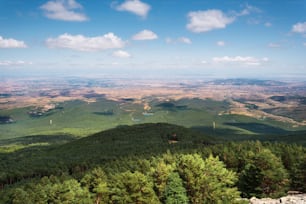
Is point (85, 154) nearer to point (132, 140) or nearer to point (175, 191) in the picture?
point (132, 140)

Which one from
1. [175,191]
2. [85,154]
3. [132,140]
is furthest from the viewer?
[132,140]

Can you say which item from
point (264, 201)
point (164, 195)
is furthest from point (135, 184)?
point (264, 201)

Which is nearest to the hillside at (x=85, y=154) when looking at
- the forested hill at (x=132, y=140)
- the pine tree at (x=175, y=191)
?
the forested hill at (x=132, y=140)

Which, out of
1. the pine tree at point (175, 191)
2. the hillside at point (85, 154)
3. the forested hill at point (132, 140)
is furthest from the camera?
the forested hill at point (132, 140)

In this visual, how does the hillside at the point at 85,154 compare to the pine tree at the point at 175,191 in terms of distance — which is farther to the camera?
the hillside at the point at 85,154

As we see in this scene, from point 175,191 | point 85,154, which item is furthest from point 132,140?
point 175,191

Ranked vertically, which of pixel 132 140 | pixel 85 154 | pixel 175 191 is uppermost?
pixel 175 191

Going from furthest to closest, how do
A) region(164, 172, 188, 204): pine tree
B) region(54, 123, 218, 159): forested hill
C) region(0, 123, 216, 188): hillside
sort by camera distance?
region(54, 123, 218, 159): forested hill
region(0, 123, 216, 188): hillside
region(164, 172, 188, 204): pine tree

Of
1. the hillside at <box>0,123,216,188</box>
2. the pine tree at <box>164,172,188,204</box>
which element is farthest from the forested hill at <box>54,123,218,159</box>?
the pine tree at <box>164,172,188,204</box>

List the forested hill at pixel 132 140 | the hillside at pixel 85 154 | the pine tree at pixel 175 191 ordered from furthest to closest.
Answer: the forested hill at pixel 132 140
the hillside at pixel 85 154
the pine tree at pixel 175 191

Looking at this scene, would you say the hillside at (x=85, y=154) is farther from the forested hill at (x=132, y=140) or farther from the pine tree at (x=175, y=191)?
the pine tree at (x=175, y=191)

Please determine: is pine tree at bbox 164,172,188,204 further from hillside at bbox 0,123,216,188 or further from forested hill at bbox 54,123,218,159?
forested hill at bbox 54,123,218,159
